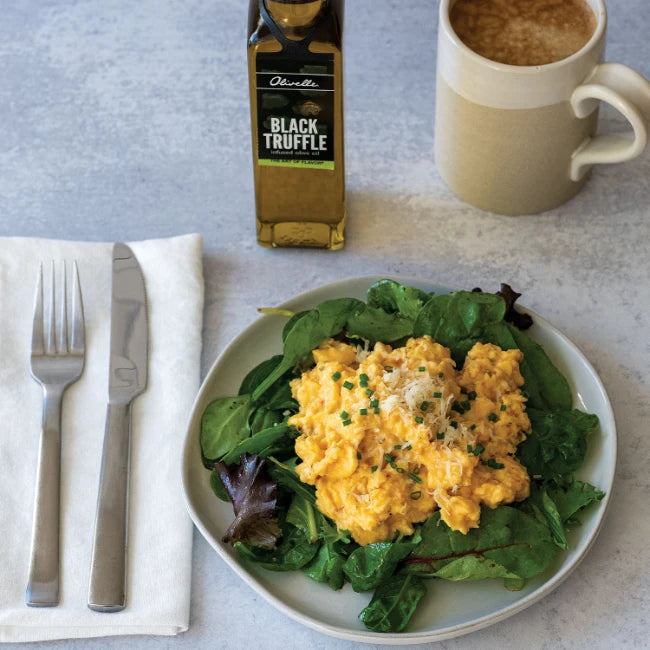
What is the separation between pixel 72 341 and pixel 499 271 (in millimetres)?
638

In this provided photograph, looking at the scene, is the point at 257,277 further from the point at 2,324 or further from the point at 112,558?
the point at 112,558

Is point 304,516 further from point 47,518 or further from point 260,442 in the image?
point 47,518

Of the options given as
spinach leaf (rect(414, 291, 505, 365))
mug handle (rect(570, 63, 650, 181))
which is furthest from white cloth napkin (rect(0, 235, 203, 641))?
mug handle (rect(570, 63, 650, 181))

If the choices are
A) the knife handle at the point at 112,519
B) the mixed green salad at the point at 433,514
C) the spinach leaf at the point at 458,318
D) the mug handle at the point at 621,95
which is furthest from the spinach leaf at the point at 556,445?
the knife handle at the point at 112,519

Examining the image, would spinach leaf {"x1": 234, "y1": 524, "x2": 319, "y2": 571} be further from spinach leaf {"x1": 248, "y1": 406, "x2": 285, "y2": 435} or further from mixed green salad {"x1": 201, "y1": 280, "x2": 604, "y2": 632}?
spinach leaf {"x1": 248, "y1": 406, "x2": 285, "y2": 435}

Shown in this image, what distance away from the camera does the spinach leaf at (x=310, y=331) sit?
4.38 feet

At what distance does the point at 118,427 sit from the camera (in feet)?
4.55

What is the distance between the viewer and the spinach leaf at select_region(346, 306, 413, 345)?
136cm

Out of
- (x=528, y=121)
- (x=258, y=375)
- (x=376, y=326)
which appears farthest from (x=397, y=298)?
(x=528, y=121)

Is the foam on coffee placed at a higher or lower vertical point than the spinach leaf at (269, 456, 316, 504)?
higher

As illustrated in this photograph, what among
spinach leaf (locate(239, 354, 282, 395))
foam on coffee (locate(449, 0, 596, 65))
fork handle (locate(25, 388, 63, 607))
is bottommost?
fork handle (locate(25, 388, 63, 607))

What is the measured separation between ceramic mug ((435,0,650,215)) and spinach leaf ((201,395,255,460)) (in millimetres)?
516

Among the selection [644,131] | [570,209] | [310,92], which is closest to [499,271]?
[570,209]

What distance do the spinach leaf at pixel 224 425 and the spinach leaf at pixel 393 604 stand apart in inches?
10.4
